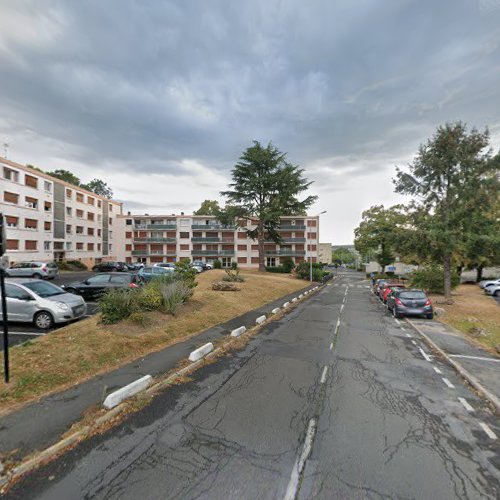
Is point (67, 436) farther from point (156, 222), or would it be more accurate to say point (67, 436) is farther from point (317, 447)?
point (156, 222)

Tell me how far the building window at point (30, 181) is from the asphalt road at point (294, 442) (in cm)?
3821

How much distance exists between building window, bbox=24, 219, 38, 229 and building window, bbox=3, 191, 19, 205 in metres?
2.52

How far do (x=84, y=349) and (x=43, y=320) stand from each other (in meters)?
3.31

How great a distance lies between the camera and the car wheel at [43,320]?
8641 millimetres

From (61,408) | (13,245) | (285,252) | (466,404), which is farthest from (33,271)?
(285,252)

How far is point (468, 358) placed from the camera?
7488 millimetres

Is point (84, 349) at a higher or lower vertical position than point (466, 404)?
higher

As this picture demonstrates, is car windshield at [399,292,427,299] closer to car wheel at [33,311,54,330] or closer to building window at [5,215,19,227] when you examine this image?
car wheel at [33,311,54,330]

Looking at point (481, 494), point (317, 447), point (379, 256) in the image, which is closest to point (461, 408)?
point (481, 494)

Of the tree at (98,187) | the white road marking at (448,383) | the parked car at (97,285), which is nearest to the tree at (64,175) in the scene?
the tree at (98,187)

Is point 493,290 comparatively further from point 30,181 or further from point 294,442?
point 30,181

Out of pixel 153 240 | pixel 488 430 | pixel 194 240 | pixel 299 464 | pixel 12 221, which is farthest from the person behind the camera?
pixel 153 240

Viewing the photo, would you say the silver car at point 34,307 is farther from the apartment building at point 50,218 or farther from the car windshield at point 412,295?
the apartment building at point 50,218

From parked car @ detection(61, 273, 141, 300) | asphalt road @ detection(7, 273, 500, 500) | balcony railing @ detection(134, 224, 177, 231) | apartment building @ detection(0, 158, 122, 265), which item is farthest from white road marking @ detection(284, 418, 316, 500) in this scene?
balcony railing @ detection(134, 224, 177, 231)
